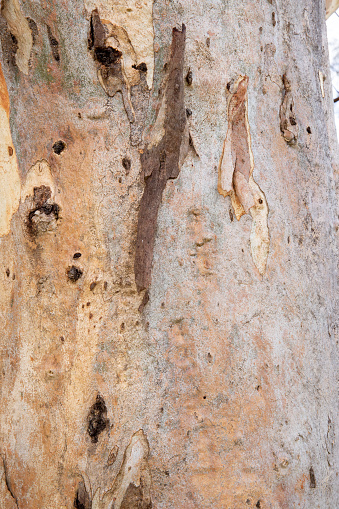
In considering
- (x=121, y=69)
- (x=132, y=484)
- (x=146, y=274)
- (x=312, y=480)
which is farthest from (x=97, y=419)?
(x=121, y=69)

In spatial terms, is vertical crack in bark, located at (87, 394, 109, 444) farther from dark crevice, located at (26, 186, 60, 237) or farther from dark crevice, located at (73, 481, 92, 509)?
dark crevice, located at (26, 186, 60, 237)

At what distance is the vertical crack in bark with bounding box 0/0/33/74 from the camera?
67 centimetres

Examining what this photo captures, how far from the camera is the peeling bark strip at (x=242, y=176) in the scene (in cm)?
68

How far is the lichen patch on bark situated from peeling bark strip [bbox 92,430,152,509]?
0.39 metres

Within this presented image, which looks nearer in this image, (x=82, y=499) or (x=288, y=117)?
(x=82, y=499)

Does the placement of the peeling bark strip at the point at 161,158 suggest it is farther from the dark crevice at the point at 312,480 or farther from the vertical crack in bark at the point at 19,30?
the dark crevice at the point at 312,480

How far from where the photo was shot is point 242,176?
69cm

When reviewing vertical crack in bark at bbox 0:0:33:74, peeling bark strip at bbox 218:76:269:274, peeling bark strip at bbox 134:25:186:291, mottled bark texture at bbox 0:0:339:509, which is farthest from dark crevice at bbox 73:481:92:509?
vertical crack in bark at bbox 0:0:33:74

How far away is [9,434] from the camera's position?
27.0 inches

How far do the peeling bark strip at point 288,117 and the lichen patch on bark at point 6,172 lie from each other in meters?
0.45

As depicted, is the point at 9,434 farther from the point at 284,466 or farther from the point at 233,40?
the point at 233,40

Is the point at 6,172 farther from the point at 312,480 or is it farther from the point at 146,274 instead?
the point at 312,480

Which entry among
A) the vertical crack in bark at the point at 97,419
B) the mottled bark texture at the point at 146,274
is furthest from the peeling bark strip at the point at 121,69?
the vertical crack in bark at the point at 97,419

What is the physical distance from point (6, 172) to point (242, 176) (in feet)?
1.25
